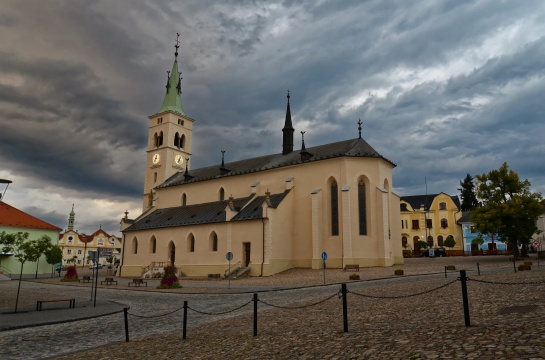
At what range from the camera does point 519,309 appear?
412 inches

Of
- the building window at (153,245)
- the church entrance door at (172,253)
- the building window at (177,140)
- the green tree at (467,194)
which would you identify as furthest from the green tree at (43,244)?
the green tree at (467,194)

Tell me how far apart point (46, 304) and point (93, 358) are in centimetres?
1305

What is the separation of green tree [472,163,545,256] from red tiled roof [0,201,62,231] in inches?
2254

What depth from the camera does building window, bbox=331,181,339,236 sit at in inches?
1625

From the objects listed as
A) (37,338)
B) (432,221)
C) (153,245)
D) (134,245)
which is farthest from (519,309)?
(432,221)

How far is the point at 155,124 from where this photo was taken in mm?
65438

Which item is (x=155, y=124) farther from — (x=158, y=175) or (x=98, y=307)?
(x=98, y=307)

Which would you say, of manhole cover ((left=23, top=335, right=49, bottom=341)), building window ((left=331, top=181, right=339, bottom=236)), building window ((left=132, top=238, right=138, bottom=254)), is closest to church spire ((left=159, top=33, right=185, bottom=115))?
building window ((left=132, top=238, right=138, bottom=254))

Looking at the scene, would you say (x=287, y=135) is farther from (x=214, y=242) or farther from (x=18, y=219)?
(x=18, y=219)

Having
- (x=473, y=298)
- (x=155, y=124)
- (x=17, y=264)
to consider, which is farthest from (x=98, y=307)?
(x=155, y=124)

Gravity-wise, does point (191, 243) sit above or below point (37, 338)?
above

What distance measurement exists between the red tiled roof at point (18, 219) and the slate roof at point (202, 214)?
52.5 feet

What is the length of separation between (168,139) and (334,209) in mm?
32400

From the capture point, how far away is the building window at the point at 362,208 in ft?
135
